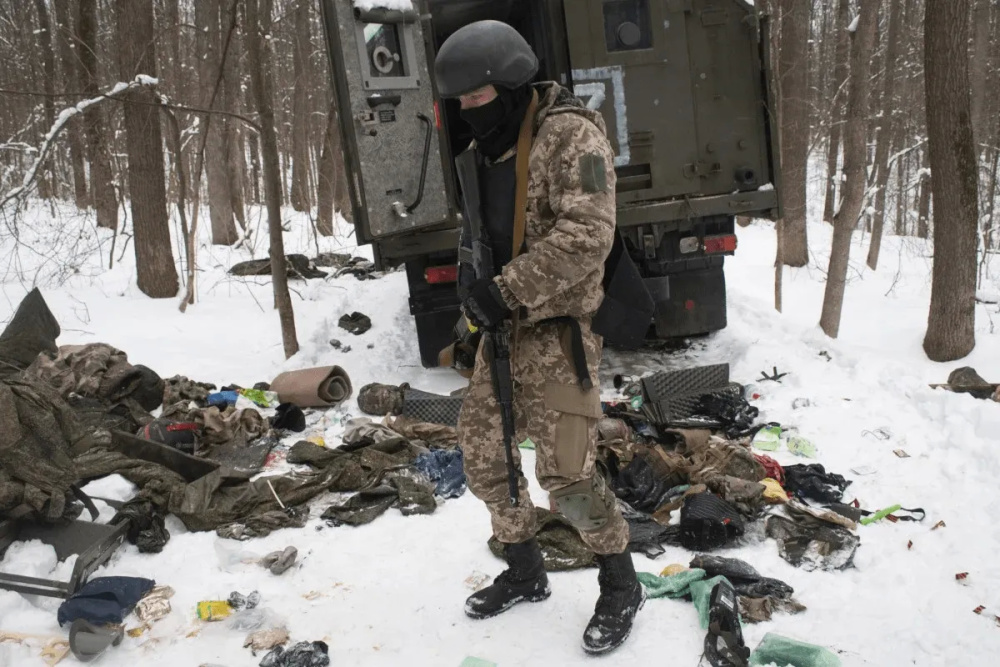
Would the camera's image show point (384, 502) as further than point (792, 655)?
Yes

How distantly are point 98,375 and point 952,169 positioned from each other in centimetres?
676

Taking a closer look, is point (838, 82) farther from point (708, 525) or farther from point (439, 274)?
point (708, 525)

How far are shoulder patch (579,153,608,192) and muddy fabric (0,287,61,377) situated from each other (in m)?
4.38

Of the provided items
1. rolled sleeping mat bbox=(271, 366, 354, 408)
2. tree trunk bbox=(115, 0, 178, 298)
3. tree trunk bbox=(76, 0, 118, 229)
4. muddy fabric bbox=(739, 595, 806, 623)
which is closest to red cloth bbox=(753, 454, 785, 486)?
muddy fabric bbox=(739, 595, 806, 623)

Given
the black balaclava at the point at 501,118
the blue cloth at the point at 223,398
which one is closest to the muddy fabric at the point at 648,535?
the black balaclava at the point at 501,118

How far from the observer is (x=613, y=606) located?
2.70m

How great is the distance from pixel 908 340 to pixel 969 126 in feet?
7.41

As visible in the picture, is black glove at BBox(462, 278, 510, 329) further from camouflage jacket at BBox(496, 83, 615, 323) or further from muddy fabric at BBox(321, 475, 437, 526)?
muddy fabric at BBox(321, 475, 437, 526)

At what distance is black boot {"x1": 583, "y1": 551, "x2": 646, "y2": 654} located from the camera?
8.68 feet

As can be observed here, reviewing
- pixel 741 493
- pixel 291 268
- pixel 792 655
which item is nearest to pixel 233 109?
pixel 291 268

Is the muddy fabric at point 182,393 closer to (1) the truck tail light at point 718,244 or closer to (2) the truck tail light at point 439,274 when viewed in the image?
(2) the truck tail light at point 439,274

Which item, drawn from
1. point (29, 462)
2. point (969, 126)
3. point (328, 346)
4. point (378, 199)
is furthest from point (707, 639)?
point (969, 126)

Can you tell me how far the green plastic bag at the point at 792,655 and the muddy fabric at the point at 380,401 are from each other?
10.3ft

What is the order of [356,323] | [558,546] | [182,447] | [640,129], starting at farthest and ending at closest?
1. [356,323]
2. [640,129]
3. [182,447]
4. [558,546]
